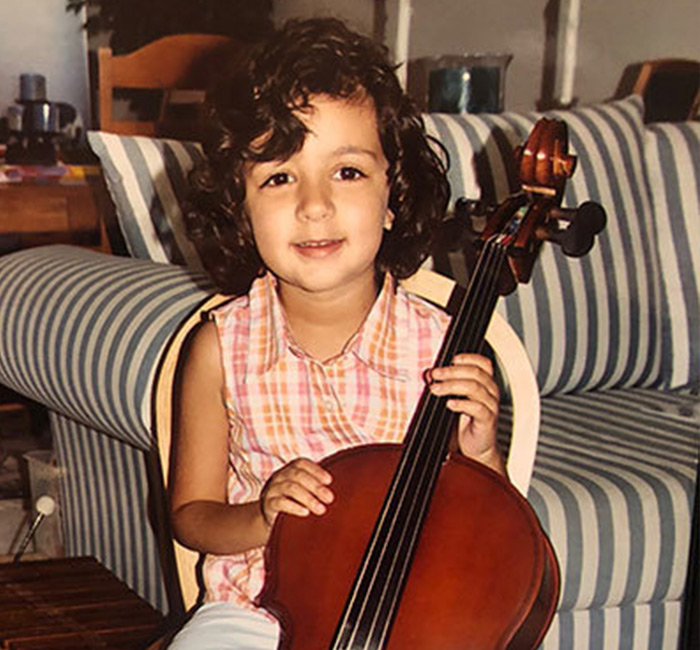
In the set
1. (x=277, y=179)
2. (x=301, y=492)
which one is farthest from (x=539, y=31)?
(x=301, y=492)

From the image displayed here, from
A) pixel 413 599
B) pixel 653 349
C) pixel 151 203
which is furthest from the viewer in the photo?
pixel 653 349

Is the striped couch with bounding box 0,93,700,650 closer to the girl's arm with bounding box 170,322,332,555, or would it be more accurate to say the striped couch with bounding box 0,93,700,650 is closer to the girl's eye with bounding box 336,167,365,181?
the girl's arm with bounding box 170,322,332,555

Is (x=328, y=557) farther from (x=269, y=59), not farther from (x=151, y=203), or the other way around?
(x=151, y=203)

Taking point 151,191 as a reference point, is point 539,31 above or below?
above

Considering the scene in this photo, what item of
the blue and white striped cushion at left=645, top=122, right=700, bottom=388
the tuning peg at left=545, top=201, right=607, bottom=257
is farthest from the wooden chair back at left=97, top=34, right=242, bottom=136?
the blue and white striped cushion at left=645, top=122, right=700, bottom=388

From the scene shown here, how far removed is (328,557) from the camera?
669mm

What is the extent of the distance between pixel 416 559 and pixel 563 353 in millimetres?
528

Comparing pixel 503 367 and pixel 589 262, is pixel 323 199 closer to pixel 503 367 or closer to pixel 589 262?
pixel 503 367

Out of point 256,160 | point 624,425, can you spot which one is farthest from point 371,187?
point 624,425

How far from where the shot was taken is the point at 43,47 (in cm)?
88

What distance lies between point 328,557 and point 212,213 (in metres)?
0.25

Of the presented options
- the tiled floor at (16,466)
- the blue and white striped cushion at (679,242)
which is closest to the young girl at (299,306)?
the tiled floor at (16,466)

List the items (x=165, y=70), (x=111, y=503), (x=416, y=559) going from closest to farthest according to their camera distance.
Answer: (x=416, y=559) < (x=165, y=70) < (x=111, y=503)

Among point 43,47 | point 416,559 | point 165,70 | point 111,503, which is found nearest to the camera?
point 416,559
